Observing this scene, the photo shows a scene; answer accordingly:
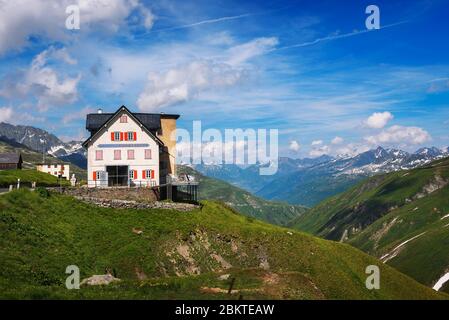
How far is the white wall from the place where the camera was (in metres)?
70.9

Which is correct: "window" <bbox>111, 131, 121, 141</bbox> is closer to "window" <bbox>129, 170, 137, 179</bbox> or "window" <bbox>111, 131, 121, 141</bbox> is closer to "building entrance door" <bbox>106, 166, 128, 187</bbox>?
"building entrance door" <bbox>106, 166, 128, 187</bbox>

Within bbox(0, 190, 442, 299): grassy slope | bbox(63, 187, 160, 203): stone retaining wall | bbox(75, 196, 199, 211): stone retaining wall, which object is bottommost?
bbox(0, 190, 442, 299): grassy slope

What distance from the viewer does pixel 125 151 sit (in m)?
71.4

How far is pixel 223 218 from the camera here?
224 ft

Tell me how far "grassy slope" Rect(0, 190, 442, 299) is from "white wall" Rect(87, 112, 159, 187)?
38.7 ft

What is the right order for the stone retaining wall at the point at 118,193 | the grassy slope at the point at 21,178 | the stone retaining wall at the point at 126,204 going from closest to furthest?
the stone retaining wall at the point at 126,204 < the stone retaining wall at the point at 118,193 < the grassy slope at the point at 21,178

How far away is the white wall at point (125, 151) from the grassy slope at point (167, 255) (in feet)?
38.7

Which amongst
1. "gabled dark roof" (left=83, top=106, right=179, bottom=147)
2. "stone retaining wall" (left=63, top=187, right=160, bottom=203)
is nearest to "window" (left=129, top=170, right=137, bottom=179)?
"stone retaining wall" (left=63, top=187, right=160, bottom=203)

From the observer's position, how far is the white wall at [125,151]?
70.9m

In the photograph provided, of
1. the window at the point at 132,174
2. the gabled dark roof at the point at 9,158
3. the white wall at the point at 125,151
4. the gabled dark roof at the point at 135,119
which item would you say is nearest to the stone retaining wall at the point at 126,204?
the white wall at the point at 125,151

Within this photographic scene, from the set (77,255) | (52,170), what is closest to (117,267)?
(77,255)

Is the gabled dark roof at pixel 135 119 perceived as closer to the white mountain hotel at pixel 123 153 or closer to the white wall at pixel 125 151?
the white mountain hotel at pixel 123 153
